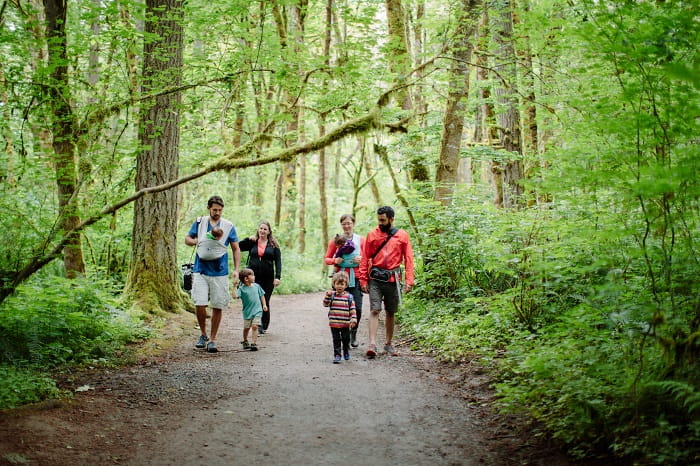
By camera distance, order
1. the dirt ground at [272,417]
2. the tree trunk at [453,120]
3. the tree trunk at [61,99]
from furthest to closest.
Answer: the tree trunk at [453,120] < the tree trunk at [61,99] < the dirt ground at [272,417]

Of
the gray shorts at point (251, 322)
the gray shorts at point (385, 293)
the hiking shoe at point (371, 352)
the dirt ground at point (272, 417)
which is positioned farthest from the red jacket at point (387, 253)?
the gray shorts at point (251, 322)

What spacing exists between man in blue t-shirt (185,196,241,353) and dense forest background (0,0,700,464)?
3.23ft

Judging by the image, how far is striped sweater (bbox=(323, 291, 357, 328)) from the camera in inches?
313

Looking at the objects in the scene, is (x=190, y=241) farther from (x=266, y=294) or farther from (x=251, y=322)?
(x=266, y=294)

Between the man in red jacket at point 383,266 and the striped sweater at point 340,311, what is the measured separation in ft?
1.33

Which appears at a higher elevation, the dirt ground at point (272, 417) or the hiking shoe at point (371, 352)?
the dirt ground at point (272, 417)

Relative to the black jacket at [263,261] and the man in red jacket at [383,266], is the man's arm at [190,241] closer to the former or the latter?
the black jacket at [263,261]

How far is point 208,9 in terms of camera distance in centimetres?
1009

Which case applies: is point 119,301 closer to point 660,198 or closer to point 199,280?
point 199,280

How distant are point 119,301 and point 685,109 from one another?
933 cm

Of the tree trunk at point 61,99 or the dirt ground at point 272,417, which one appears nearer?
the dirt ground at point 272,417

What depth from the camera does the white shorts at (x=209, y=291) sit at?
854cm

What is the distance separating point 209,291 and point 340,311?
2.27 meters

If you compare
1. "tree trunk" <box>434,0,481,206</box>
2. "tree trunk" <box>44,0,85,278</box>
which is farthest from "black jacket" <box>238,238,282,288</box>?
"tree trunk" <box>434,0,481,206</box>
